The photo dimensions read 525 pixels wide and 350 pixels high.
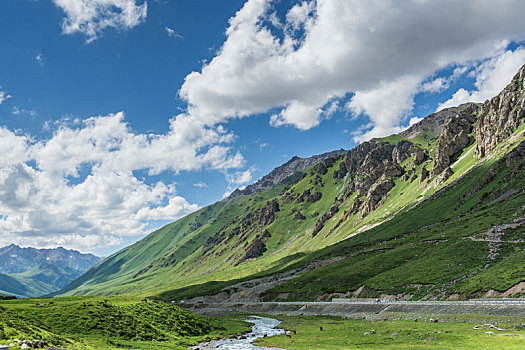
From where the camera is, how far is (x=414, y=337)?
4825 cm

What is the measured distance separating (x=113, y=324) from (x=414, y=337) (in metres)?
47.4

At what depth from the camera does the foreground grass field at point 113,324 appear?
4453cm

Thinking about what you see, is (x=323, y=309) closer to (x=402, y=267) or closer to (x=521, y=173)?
(x=402, y=267)

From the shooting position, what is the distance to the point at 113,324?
5291 centimetres

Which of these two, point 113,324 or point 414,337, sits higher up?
point 113,324

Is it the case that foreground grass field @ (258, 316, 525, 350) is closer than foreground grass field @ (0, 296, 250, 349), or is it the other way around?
foreground grass field @ (258, 316, 525, 350)

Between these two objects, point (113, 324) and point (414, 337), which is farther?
point (113, 324)

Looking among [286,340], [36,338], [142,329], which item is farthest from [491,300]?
[36,338]

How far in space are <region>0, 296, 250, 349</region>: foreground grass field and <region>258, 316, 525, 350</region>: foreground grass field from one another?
1590 centimetres

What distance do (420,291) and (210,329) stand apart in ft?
197

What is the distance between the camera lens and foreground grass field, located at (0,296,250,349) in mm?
44531

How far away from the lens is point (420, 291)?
91500mm

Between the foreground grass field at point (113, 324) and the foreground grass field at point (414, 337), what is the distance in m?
15.9

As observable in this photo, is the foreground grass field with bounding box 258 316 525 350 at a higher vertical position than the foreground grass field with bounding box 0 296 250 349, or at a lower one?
lower
